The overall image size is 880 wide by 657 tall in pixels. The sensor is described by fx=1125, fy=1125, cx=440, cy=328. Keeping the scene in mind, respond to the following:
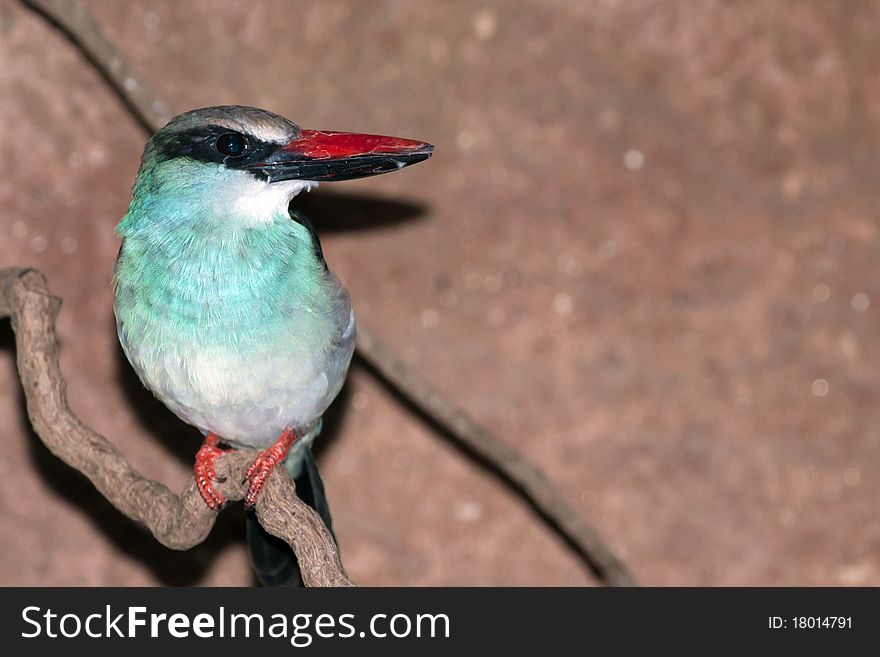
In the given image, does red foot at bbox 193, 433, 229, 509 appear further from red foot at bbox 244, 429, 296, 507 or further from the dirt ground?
the dirt ground

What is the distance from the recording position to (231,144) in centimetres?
277

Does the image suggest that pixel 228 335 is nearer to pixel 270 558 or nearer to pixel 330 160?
pixel 330 160

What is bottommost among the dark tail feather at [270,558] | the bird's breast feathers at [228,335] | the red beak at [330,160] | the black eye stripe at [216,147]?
the dark tail feather at [270,558]

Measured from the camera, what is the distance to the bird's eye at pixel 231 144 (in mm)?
2768

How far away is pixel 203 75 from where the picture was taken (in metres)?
4.12

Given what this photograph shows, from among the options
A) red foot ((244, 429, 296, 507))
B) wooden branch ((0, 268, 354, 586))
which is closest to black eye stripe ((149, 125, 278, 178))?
wooden branch ((0, 268, 354, 586))

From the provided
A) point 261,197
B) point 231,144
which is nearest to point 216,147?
point 231,144

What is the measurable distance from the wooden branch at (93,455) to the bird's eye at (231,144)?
702mm

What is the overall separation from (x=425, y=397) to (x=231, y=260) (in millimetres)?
1162

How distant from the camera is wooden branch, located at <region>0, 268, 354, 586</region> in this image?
295 cm

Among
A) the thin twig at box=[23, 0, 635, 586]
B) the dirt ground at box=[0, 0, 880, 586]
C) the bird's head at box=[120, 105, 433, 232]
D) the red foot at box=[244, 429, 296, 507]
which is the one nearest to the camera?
the bird's head at box=[120, 105, 433, 232]

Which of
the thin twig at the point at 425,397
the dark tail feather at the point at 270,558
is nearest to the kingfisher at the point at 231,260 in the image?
the dark tail feather at the point at 270,558

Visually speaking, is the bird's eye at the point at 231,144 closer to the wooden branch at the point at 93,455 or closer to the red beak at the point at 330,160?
the red beak at the point at 330,160

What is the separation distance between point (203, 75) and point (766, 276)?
88.6 inches
